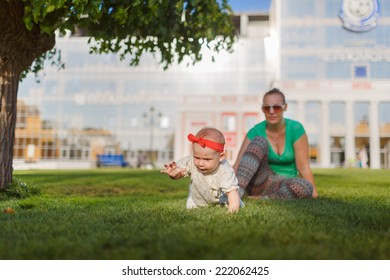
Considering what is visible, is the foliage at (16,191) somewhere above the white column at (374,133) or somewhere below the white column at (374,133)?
below

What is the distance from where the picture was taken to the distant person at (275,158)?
4.94m

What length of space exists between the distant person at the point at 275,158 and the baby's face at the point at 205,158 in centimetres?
149

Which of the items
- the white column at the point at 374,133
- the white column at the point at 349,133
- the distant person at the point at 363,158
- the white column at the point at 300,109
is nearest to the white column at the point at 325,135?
the white column at the point at 349,133

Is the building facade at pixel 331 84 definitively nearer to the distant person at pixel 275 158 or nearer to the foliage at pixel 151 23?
the foliage at pixel 151 23

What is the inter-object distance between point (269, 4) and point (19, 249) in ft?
173

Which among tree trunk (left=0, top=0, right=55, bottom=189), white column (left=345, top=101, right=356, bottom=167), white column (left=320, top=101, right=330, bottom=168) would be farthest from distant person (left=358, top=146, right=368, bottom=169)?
tree trunk (left=0, top=0, right=55, bottom=189)

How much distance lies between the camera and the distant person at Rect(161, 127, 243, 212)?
3422mm

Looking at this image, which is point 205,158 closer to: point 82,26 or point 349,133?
point 82,26

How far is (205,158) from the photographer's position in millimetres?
3455

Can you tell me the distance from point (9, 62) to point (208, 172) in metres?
4.43

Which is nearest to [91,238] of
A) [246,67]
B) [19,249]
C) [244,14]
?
[19,249]

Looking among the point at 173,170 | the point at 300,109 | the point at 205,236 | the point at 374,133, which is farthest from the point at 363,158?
the point at 205,236

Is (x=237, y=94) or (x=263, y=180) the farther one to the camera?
(x=237, y=94)
